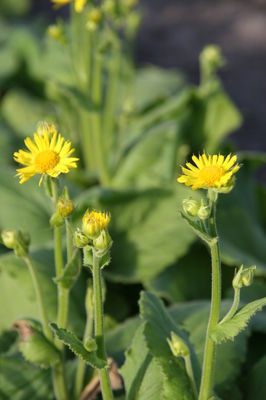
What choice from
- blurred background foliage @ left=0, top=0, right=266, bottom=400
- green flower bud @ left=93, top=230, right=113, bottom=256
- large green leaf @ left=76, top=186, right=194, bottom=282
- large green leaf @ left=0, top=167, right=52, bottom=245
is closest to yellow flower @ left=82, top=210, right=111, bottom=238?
green flower bud @ left=93, top=230, right=113, bottom=256

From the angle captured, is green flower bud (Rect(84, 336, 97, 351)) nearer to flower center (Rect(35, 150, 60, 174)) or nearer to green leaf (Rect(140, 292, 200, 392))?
green leaf (Rect(140, 292, 200, 392))

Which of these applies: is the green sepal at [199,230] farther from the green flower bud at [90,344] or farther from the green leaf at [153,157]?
the green leaf at [153,157]

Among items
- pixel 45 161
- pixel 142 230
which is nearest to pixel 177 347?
pixel 45 161

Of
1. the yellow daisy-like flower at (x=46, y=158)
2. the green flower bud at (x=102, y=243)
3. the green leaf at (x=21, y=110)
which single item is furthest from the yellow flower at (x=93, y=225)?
the green leaf at (x=21, y=110)

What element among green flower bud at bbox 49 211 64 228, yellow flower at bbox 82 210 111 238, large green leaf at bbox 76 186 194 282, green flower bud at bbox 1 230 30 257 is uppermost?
large green leaf at bbox 76 186 194 282

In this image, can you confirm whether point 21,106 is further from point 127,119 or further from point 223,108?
point 223,108

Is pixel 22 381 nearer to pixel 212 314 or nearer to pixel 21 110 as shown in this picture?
pixel 212 314
